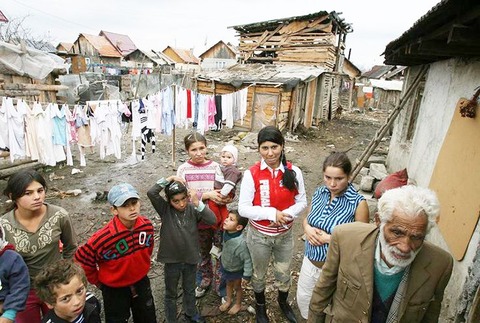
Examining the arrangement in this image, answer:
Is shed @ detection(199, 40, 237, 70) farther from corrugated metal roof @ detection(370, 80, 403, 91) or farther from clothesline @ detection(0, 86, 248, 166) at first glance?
clothesline @ detection(0, 86, 248, 166)

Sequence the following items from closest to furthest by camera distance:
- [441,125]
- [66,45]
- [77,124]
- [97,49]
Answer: [441,125] < [77,124] < [97,49] < [66,45]

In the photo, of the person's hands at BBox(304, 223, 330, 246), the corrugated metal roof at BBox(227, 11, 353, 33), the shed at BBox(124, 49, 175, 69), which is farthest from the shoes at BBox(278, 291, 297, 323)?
the shed at BBox(124, 49, 175, 69)

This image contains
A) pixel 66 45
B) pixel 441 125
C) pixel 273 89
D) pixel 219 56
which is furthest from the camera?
pixel 219 56

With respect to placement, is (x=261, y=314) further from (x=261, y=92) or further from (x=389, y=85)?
(x=389, y=85)

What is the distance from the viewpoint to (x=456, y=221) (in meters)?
2.80

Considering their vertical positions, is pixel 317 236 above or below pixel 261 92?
below

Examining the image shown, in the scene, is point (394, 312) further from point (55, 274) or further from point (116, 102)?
point (116, 102)

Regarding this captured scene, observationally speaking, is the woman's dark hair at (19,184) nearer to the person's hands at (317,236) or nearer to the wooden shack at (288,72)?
the person's hands at (317,236)

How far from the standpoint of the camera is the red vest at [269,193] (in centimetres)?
263

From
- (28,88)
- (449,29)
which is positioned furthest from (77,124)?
(449,29)

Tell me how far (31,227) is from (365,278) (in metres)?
2.49

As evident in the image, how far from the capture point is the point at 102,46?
1483 inches

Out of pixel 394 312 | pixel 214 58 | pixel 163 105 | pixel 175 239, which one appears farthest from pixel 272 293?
pixel 214 58

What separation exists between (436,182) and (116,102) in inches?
240
